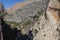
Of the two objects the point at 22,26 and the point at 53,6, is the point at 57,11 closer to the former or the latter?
the point at 53,6

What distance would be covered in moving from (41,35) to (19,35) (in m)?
18.4

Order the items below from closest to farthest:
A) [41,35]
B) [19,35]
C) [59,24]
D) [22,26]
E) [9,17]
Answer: [59,24] < [41,35] < [19,35] < [22,26] < [9,17]

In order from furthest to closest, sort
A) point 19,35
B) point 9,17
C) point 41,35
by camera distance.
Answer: point 9,17 → point 19,35 → point 41,35

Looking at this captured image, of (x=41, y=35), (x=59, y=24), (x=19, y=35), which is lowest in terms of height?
(x=19, y=35)

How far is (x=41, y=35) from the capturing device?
1373 cm

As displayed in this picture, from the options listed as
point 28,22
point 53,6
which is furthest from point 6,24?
point 53,6

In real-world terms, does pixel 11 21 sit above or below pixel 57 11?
below

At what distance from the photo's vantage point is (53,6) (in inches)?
392

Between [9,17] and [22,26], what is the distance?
4.50 meters

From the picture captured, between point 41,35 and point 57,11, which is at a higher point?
point 57,11

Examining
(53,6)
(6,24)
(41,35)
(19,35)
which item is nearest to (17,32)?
(19,35)

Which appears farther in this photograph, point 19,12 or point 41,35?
point 19,12

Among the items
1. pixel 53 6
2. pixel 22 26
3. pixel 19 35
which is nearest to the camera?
pixel 53 6

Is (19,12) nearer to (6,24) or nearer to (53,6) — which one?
(6,24)
